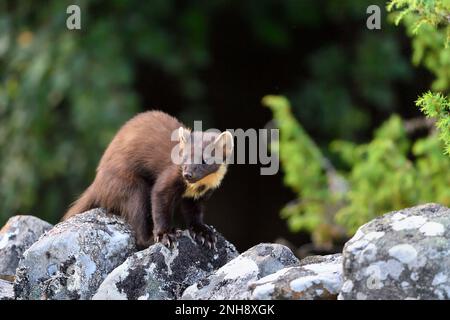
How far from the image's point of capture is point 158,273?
456cm

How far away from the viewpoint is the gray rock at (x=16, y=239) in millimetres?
5246

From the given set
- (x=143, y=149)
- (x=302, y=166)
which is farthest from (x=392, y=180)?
(x=143, y=149)

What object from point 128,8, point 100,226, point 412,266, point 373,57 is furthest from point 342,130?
point 412,266

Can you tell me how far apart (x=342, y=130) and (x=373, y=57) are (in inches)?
33.9

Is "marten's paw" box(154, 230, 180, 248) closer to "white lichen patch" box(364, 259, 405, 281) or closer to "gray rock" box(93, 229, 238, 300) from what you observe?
"gray rock" box(93, 229, 238, 300)

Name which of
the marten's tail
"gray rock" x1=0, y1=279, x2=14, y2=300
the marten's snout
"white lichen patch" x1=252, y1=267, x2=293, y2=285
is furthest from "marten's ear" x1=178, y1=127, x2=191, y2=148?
"white lichen patch" x1=252, y1=267, x2=293, y2=285

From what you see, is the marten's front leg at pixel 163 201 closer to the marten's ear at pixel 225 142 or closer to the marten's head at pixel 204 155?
the marten's head at pixel 204 155

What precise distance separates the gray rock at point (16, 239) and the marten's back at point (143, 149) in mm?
620

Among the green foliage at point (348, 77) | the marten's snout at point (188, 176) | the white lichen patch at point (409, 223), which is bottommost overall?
the white lichen patch at point (409, 223)

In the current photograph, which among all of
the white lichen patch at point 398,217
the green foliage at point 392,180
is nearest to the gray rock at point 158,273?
the white lichen patch at point 398,217

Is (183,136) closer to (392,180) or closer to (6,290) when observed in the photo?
(6,290)

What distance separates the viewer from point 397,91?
1189cm

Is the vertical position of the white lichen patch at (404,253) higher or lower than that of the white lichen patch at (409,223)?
lower
